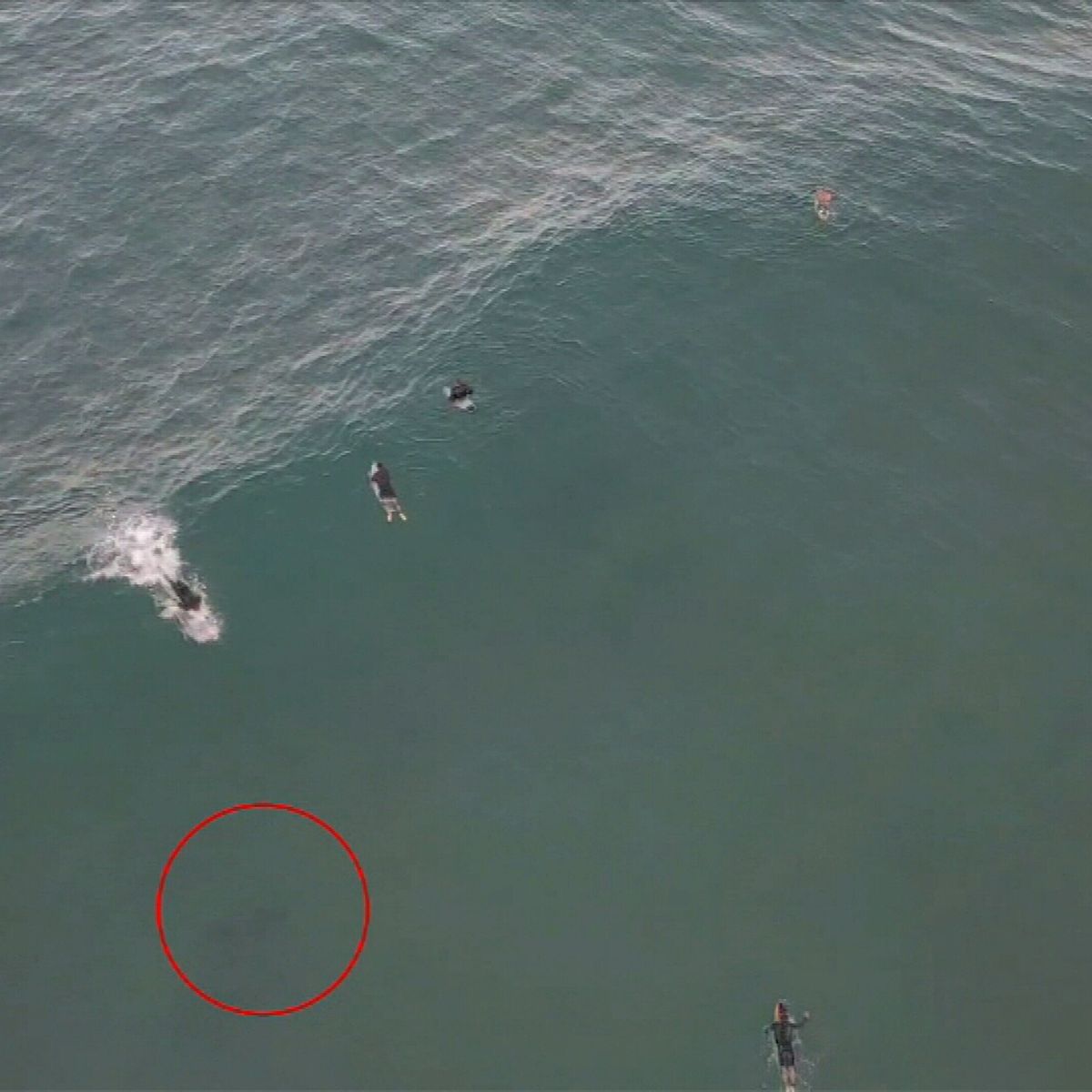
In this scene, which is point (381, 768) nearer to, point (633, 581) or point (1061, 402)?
point (633, 581)

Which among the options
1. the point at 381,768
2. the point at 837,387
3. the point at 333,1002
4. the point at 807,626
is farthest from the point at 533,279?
the point at 333,1002

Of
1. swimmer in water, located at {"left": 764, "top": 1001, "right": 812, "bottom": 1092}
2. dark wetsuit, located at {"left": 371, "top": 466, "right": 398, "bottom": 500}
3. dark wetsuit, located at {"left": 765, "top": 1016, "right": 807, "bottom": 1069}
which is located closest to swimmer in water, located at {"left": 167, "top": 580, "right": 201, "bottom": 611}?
dark wetsuit, located at {"left": 371, "top": 466, "right": 398, "bottom": 500}

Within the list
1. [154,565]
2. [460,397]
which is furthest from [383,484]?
[154,565]

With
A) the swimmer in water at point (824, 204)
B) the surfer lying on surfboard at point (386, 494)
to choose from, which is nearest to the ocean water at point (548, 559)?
the swimmer in water at point (824, 204)

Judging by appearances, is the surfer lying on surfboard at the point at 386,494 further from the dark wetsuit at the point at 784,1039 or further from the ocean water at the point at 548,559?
the dark wetsuit at the point at 784,1039

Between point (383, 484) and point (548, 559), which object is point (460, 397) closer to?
point (383, 484)

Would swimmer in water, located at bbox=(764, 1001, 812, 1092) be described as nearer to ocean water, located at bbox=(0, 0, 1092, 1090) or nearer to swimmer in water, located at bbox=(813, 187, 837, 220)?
ocean water, located at bbox=(0, 0, 1092, 1090)
